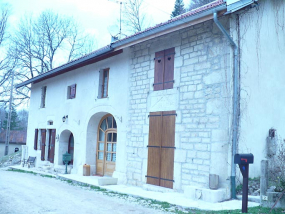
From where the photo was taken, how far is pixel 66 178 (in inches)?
456

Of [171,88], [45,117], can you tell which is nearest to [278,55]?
[171,88]

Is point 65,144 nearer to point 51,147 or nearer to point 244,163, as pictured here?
point 51,147

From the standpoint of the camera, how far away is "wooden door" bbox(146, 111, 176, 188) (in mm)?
8664

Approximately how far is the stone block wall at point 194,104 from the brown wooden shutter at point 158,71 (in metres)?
0.14

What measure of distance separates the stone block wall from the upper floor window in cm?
14

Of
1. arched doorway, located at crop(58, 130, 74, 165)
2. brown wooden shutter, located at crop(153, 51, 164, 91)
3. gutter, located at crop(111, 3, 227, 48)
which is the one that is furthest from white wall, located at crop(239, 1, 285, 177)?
arched doorway, located at crop(58, 130, 74, 165)

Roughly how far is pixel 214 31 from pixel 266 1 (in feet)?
7.61

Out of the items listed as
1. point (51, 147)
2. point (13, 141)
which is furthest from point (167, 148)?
point (13, 141)

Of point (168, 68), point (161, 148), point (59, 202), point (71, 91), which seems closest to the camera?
point (59, 202)

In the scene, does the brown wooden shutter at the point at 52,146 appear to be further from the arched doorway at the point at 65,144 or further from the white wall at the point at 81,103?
the arched doorway at the point at 65,144

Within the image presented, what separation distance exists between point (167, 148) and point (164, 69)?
232cm

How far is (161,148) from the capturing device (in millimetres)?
8969

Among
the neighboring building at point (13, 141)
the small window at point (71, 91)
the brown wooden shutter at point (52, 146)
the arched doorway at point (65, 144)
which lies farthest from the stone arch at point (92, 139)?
the neighboring building at point (13, 141)

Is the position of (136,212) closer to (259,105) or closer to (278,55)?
(259,105)
